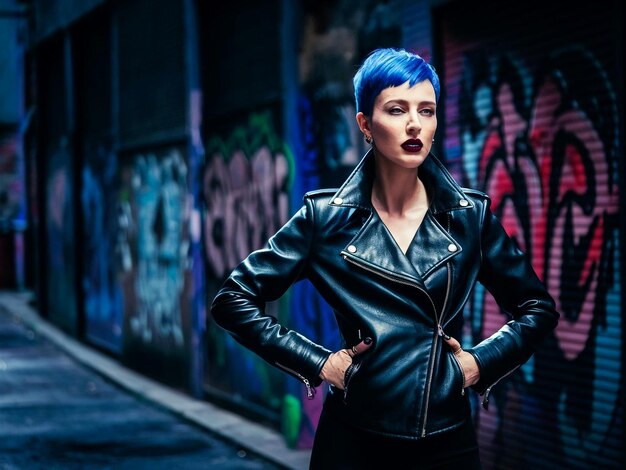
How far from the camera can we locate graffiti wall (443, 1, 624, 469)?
17.3ft

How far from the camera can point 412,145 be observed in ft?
8.48

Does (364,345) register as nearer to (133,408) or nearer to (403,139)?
(403,139)

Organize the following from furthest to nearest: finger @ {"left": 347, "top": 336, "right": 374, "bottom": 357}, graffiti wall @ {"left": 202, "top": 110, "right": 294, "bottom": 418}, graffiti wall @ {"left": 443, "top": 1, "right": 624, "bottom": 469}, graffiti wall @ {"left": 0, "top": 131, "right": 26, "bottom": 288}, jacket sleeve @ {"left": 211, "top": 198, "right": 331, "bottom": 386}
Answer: graffiti wall @ {"left": 0, "top": 131, "right": 26, "bottom": 288}
graffiti wall @ {"left": 202, "top": 110, "right": 294, "bottom": 418}
graffiti wall @ {"left": 443, "top": 1, "right": 624, "bottom": 469}
jacket sleeve @ {"left": 211, "top": 198, "right": 331, "bottom": 386}
finger @ {"left": 347, "top": 336, "right": 374, "bottom": 357}

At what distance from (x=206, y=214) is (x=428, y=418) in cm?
812

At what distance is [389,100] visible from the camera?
2.58 m

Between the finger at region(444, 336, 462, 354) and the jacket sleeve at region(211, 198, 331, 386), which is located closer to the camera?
the finger at region(444, 336, 462, 354)

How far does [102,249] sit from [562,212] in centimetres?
1019

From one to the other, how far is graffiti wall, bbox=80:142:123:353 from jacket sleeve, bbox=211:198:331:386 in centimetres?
1083

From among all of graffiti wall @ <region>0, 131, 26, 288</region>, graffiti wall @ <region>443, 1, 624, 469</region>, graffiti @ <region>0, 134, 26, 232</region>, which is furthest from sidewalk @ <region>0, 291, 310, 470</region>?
graffiti @ <region>0, 134, 26, 232</region>

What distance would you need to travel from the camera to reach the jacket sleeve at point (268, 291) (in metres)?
2.66

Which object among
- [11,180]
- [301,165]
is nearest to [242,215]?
[301,165]

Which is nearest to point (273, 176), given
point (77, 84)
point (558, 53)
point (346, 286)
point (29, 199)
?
point (558, 53)

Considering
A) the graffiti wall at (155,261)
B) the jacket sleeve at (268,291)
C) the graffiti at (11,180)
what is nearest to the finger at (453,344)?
the jacket sleeve at (268,291)

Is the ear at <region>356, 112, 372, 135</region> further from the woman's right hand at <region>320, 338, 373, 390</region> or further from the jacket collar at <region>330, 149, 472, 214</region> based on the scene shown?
the woman's right hand at <region>320, 338, 373, 390</region>
